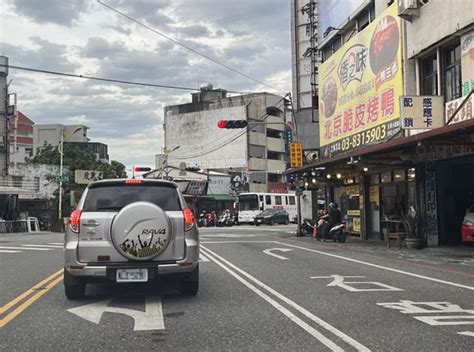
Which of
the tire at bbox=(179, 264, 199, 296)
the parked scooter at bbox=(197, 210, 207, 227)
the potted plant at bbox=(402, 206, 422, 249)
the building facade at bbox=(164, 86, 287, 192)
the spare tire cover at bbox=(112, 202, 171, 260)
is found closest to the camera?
the spare tire cover at bbox=(112, 202, 171, 260)

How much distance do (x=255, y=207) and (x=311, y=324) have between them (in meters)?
Result: 38.1

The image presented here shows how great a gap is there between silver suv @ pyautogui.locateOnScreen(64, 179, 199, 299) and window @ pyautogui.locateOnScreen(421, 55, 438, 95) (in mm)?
13358

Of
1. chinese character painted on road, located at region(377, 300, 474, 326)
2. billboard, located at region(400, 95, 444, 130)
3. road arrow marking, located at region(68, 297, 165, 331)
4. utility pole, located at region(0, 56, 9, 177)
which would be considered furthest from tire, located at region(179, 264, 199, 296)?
utility pole, located at region(0, 56, 9, 177)

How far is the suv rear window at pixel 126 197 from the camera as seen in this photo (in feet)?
25.4

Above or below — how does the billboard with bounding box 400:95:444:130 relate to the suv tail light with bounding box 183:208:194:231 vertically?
above

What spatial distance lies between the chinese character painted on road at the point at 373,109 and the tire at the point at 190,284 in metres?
14.1

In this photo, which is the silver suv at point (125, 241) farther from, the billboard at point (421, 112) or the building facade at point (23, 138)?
the building facade at point (23, 138)

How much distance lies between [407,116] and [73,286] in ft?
40.0

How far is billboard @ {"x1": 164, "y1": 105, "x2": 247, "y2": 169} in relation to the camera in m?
63.2

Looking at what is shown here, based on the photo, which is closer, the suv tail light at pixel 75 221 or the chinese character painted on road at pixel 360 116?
the suv tail light at pixel 75 221

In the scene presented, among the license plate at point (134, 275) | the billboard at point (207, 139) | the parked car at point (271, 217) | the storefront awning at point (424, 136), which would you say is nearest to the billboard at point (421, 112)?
the storefront awning at point (424, 136)

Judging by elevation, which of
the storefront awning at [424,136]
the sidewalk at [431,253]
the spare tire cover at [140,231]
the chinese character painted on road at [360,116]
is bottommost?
the sidewalk at [431,253]

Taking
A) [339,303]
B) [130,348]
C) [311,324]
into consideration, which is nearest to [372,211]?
[339,303]

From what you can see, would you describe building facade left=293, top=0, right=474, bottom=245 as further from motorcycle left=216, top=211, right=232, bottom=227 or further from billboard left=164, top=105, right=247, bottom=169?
billboard left=164, top=105, right=247, bottom=169
